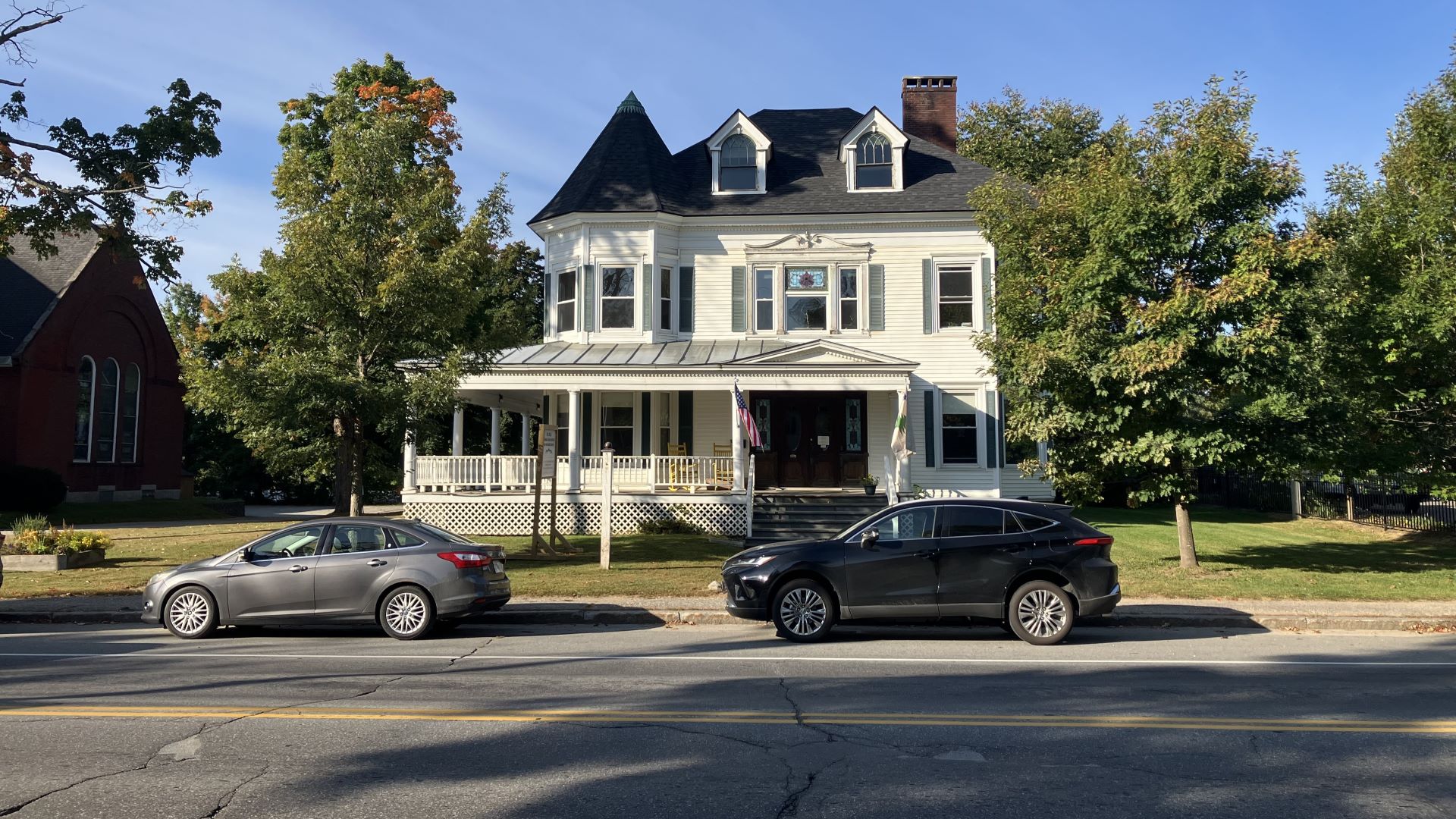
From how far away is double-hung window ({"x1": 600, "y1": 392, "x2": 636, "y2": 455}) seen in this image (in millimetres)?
25219

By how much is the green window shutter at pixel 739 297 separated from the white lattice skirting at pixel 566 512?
5.03 meters

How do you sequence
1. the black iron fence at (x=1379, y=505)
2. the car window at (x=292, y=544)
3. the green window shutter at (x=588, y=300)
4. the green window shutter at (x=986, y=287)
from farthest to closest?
the green window shutter at (x=588, y=300)
the green window shutter at (x=986, y=287)
the black iron fence at (x=1379, y=505)
the car window at (x=292, y=544)

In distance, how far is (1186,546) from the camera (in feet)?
53.3

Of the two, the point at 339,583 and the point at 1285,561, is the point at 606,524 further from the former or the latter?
the point at 1285,561

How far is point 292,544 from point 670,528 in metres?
11.3

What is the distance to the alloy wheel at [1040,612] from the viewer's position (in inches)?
424

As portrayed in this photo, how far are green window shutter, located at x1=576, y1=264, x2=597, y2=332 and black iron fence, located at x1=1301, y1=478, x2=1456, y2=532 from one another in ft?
62.2

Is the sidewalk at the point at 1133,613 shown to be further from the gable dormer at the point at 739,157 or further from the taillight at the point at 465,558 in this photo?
the gable dormer at the point at 739,157

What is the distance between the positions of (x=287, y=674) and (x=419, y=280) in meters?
8.94

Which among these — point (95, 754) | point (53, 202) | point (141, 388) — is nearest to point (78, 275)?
point (141, 388)

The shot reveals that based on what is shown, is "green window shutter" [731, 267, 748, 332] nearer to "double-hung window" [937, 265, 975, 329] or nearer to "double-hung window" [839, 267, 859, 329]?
"double-hung window" [839, 267, 859, 329]

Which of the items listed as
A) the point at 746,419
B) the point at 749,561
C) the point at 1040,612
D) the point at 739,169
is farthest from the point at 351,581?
the point at 739,169

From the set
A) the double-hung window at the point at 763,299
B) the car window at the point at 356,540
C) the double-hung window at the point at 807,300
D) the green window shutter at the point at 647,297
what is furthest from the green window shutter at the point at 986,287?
the car window at the point at 356,540

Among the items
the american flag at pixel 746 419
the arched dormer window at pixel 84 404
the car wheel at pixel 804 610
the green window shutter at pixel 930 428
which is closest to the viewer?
the car wheel at pixel 804 610
